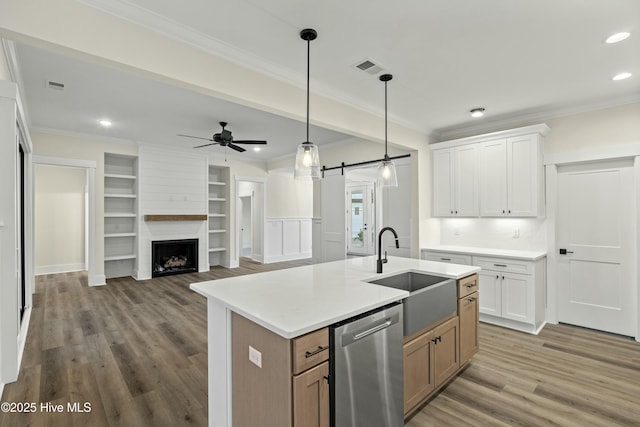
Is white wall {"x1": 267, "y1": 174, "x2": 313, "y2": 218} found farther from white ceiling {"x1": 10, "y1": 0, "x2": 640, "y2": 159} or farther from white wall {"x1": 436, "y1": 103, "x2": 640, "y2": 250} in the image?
white wall {"x1": 436, "y1": 103, "x2": 640, "y2": 250}

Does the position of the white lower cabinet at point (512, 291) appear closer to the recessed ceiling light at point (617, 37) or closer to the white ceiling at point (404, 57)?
the white ceiling at point (404, 57)

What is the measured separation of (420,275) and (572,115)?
9.93 feet

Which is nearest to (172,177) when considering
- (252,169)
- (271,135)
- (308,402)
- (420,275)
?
(252,169)

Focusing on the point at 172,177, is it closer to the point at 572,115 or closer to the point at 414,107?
the point at 414,107

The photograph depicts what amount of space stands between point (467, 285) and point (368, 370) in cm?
149

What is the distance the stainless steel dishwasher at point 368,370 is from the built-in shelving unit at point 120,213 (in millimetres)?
6311

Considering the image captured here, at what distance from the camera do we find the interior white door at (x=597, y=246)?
11.5 feet

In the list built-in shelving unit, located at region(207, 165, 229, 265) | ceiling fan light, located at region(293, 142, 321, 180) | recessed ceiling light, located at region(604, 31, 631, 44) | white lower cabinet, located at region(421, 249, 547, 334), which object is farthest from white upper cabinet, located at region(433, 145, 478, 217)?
Answer: built-in shelving unit, located at region(207, 165, 229, 265)

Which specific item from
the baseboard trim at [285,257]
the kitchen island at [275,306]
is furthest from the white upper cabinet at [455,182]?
the baseboard trim at [285,257]

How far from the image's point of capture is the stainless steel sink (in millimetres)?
2004

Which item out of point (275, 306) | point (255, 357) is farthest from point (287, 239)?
point (255, 357)

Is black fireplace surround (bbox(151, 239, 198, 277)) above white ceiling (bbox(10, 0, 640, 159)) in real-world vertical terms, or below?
below

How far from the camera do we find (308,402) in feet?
4.58

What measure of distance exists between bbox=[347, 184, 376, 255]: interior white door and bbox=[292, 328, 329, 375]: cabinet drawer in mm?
7339
